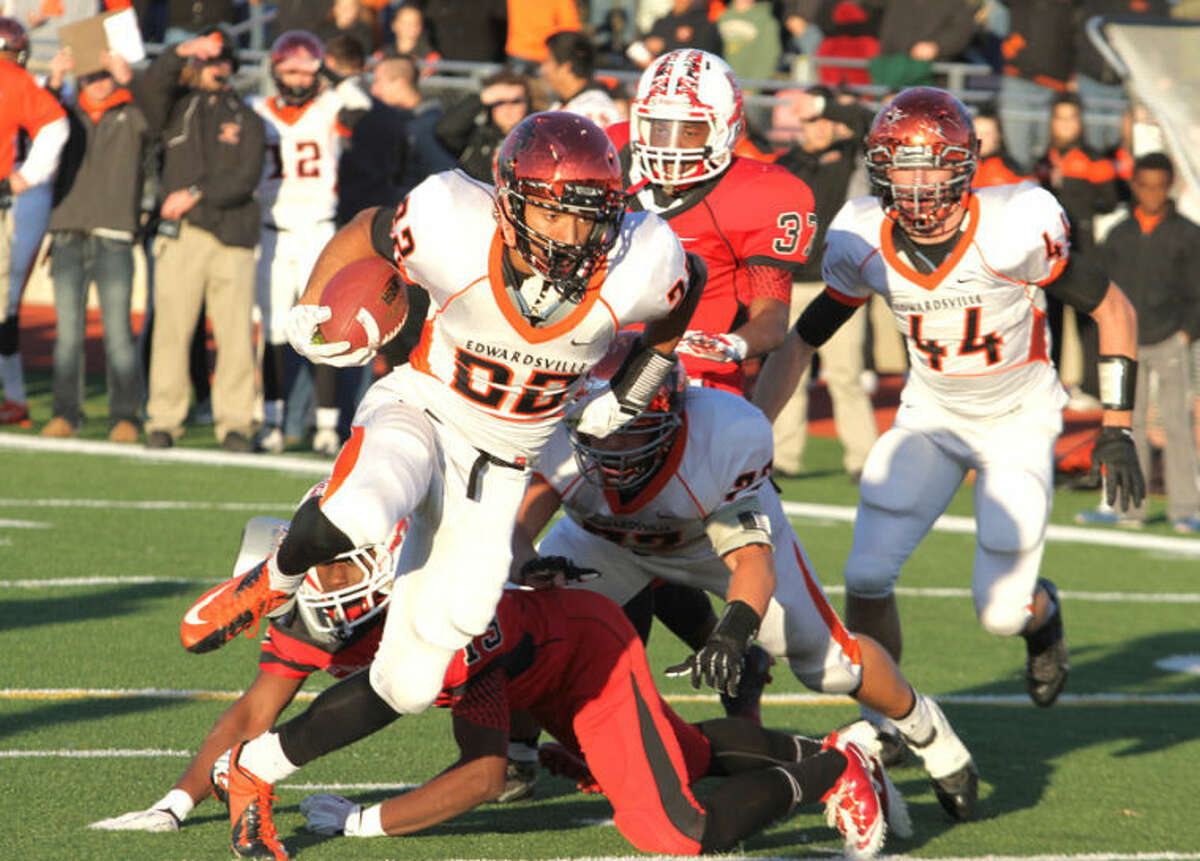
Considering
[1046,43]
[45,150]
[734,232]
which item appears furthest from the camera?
[1046,43]

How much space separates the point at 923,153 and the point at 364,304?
206 centimetres

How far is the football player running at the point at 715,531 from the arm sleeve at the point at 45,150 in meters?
6.38

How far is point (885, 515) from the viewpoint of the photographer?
6156mm

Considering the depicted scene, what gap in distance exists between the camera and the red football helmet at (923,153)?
582 centimetres

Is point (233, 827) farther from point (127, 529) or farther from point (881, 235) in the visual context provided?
point (127, 529)

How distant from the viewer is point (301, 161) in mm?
10828

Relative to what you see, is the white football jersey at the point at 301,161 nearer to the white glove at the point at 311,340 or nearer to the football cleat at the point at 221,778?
the white glove at the point at 311,340

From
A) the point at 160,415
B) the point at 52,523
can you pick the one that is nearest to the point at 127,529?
the point at 52,523

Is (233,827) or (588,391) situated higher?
(588,391)

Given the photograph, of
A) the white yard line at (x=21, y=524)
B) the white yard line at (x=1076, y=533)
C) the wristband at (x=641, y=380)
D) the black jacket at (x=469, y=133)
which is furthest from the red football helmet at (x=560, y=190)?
the black jacket at (x=469, y=133)

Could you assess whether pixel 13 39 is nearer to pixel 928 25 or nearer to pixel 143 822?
pixel 928 25

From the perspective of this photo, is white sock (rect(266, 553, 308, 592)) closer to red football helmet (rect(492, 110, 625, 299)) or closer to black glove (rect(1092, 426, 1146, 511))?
red football helmet (rect(492, 110, 625, 299))

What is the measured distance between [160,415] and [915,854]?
7085 millimetres

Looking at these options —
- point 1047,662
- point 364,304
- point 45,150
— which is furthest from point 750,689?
point 45,150
